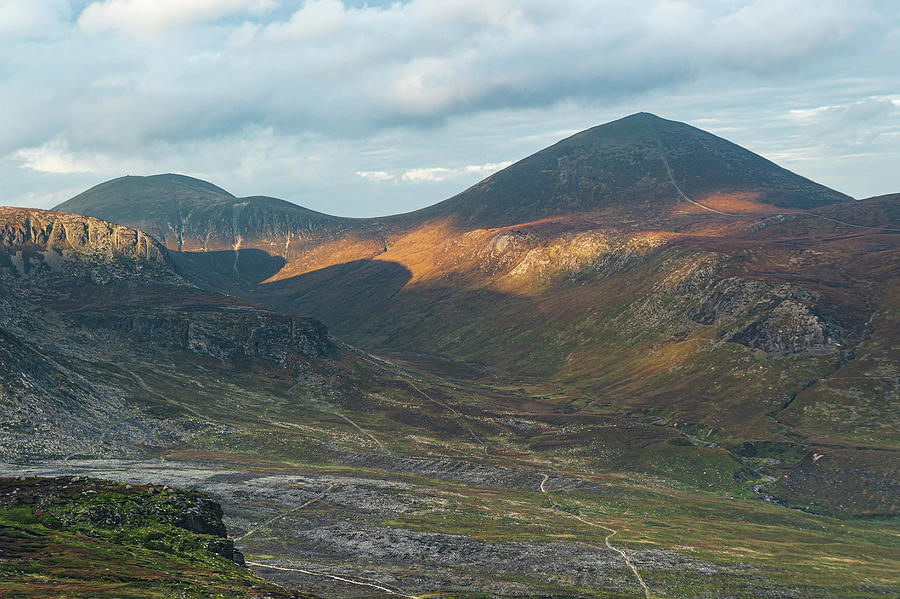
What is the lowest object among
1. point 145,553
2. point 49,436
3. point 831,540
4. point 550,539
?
point 831,540

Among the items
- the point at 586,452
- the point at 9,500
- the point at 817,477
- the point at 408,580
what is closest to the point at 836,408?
the point at 817,477

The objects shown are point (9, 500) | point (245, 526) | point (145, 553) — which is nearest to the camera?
point (145, 553)

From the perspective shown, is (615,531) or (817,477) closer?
(615,531)

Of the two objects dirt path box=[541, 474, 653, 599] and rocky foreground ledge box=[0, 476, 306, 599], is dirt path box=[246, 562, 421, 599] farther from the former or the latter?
dirt path box=[541, 474, 653, 599]

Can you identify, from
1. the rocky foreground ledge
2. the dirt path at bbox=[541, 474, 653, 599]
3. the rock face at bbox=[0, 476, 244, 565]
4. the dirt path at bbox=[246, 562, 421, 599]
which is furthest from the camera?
the dirt path at bbox=[541, 474, 653, 599]

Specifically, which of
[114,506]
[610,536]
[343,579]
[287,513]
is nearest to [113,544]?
[114,506]

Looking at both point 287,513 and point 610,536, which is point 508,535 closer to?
point 610,536

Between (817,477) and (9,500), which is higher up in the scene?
(9,500)

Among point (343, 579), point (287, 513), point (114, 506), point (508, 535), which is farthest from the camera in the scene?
point (287, 513)

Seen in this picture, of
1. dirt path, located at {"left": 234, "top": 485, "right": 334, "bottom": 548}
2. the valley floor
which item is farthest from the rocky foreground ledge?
dirt path, located at {"left": 234, "top": 485, "right": 334, "bottom": 548}

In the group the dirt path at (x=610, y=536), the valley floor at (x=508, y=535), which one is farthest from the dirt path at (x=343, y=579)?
the dirt path at (x=610, y=536)

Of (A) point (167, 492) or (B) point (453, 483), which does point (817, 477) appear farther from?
(A) point (167, 492)
